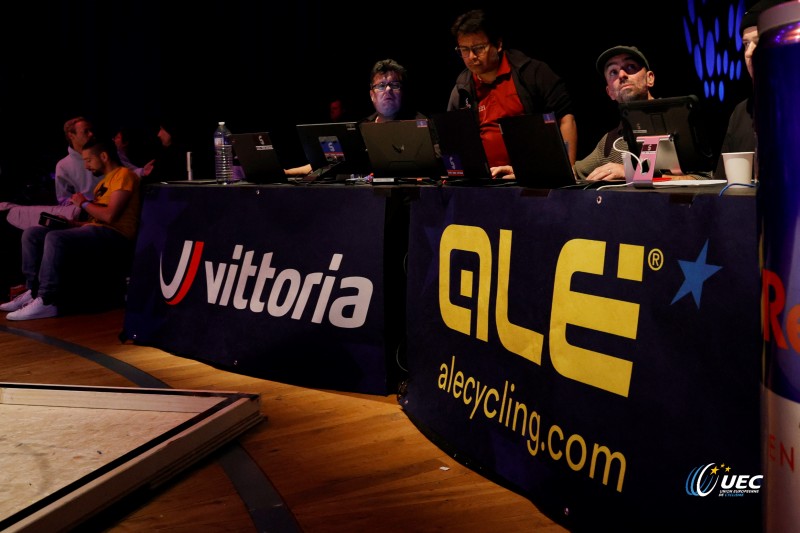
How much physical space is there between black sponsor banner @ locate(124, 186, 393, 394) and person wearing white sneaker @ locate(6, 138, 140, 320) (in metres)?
1.26

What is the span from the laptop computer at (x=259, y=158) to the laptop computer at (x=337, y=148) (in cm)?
18

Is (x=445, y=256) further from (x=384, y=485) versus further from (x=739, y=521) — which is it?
(x=739, y=521)

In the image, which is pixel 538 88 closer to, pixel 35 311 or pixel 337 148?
pixel 337 148

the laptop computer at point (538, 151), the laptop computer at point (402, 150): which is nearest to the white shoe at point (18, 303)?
the laptop computer at point (402, 150)

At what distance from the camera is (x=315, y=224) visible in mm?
3613

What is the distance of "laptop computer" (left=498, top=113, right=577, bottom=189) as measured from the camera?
2.40 m

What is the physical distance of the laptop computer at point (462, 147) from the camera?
2934 mm

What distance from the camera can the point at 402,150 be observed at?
3.53 metres

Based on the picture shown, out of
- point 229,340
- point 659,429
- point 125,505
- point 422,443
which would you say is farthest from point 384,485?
point 229,340

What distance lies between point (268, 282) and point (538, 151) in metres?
1.77

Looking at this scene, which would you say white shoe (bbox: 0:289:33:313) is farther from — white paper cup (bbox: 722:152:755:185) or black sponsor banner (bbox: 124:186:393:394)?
white paper cup (bbox: 722:152:755:185)
